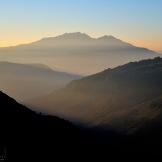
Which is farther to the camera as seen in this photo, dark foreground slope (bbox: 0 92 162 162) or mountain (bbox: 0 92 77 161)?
dark foreground slope (bbox: 0 92 162 162)

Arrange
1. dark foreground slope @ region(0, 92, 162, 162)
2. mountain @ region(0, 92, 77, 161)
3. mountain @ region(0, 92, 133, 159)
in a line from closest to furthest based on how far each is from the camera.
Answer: mountain @ region(0, 92, 77, 161) < mountain @ region(0, 92, 133, 159) < dark foreground slope @ region(0, 92, 162, 162)

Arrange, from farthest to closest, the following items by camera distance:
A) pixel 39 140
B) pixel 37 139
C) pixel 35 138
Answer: pixel 35 138 → pixel 37 139 → pixel 39 140

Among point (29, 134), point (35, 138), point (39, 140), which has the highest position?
point (29, 134)

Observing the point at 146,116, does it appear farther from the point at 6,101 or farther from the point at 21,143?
the point at 21,143

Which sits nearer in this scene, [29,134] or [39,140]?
[39,140]

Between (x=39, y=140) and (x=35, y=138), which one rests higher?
(x=35, y=138)

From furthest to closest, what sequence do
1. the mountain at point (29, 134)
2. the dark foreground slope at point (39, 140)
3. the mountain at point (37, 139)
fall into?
the dark foreground slope at point (39, 140)
the mountain at point (37, 139)
the mountain at point (29, 134)

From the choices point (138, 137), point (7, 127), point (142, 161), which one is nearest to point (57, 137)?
point (7, 127)

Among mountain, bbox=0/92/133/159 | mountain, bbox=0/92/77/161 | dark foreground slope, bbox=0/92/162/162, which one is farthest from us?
dark foreground slope, bbox=0/92/162/162

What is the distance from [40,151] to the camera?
63.9 metres

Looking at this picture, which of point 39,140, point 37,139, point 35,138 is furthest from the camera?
point 35,138

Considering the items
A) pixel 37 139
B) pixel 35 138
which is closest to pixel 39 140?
pixel 37 139

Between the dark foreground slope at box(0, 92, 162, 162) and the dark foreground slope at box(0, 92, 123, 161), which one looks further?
the dark foreground slope at box(0, 92, 162, 162)

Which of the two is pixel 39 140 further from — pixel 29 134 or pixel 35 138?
pixel 29 134
